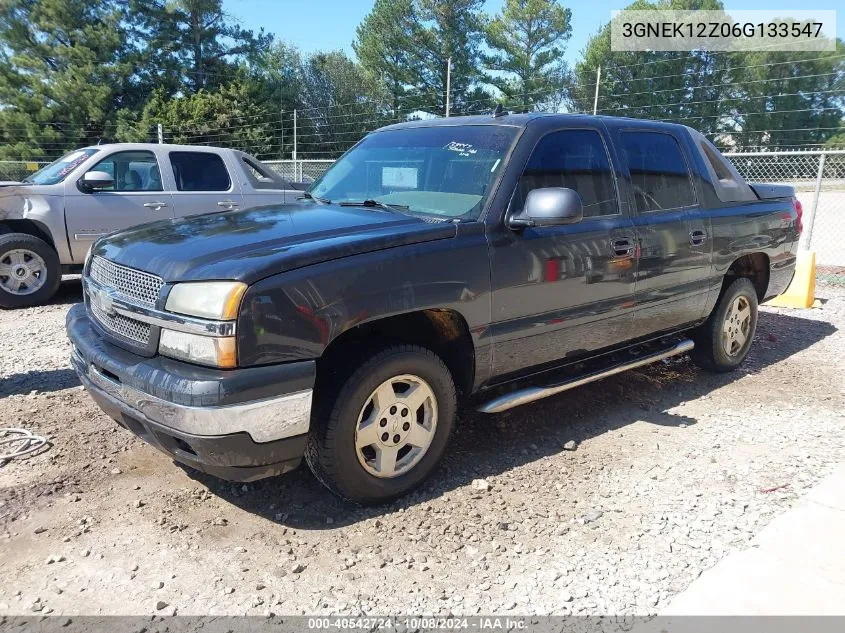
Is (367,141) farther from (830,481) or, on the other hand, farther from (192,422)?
(830,481)

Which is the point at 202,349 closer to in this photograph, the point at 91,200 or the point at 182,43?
the point at 91,200

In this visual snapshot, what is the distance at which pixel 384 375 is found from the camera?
10.0ft

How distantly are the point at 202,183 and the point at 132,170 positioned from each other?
804 mm

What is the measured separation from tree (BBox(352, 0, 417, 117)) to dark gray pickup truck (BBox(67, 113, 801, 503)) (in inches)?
1488

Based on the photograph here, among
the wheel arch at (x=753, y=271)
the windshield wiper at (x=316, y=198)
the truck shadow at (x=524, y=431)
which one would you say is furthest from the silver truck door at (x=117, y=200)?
the wheel arch at (x=753, y=271)

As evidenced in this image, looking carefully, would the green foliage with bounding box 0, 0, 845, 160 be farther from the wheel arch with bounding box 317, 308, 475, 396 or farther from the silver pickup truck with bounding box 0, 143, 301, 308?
the wheel arch with bounding box 317, 308, 475, 396

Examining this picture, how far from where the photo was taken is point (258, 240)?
3039mm

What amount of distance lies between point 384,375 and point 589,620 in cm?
131

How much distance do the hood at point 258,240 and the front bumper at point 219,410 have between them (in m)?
0.40

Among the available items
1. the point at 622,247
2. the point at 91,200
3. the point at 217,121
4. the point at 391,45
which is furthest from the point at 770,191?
the point at 391,45

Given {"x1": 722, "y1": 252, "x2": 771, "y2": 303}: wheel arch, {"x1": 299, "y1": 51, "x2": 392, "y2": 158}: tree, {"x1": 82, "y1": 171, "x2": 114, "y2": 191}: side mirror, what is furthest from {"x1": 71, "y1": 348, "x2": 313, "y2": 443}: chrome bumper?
{"x1": 299, "y1": 51, "x2": 392, "y2": 158}: tree

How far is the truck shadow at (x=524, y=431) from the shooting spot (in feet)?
10.8

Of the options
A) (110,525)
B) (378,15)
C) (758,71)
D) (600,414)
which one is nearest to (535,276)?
(600,414)

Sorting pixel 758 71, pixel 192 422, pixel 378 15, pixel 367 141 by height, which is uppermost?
pixel 378 15
